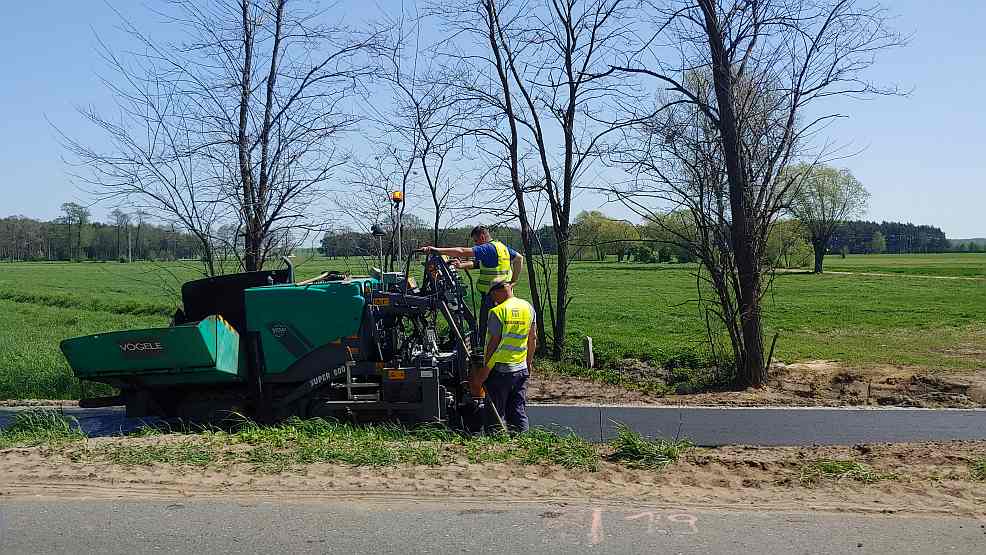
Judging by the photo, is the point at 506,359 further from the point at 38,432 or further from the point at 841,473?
the point at 38,432

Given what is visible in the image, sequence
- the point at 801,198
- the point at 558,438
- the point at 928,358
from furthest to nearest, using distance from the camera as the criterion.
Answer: the point at 928,358 → the point at 801,198 → the point at 558,438

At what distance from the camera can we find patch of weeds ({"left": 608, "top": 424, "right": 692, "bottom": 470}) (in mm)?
6844

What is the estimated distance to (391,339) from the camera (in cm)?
942

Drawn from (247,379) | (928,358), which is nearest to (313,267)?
(247,379)

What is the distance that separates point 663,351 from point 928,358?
4.76 metres

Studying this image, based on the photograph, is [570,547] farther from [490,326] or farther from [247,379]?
[247,379]

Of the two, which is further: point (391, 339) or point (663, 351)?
point (663, 351)

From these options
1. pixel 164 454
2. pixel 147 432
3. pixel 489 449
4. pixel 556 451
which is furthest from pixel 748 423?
pixel 147 432

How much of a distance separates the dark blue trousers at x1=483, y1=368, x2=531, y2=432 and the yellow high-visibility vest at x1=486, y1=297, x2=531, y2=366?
6.2 inches

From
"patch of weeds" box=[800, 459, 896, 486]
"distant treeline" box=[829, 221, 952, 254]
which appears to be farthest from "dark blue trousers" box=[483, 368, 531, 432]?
"distant treeline" box=[829, 221, 952, 254]

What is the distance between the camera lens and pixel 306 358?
9.09 m

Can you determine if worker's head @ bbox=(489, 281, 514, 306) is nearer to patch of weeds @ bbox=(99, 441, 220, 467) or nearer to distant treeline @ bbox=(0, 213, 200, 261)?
patch of weeds @ bbox=(99, 441, 220, 467)

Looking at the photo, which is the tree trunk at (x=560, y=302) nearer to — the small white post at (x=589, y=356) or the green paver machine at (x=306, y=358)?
the small white post at (x=589, y=356)

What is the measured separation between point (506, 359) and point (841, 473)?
3.12 meters
